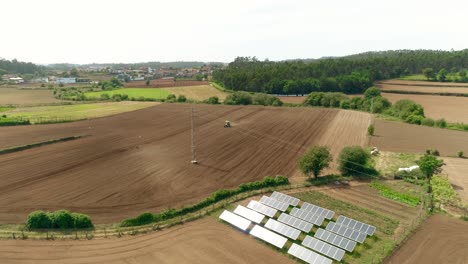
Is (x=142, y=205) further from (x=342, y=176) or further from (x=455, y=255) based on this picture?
(x=455, y=255)

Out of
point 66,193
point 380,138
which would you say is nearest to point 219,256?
point 66,193

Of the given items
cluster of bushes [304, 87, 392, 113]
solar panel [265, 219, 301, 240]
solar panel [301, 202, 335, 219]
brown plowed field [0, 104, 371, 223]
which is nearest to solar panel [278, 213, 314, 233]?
solar panel [265, 219, 301, 240]

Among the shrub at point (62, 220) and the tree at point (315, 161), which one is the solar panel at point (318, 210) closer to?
the tree at point (315, 161)

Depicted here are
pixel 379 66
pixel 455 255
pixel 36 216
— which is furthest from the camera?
pixel 379 66

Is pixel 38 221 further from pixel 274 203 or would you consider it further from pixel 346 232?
pixel 346 232

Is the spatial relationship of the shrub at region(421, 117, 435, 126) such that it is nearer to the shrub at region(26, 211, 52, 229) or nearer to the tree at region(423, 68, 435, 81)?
the shrub at region(26, 211, 52, 229)
